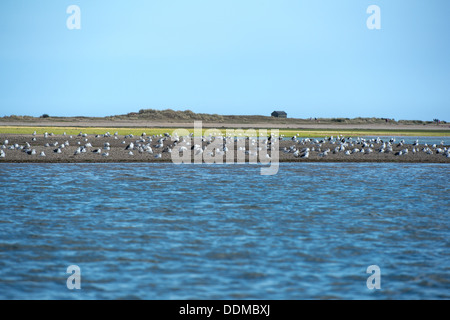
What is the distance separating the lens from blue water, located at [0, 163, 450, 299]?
31.8 feet

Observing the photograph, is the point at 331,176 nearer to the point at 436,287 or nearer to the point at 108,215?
the point at 108,215

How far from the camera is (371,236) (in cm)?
1365

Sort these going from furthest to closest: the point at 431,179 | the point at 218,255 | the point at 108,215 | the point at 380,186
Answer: the point at 431,179 < the point at 380,186 < the point at 108,215 < the point at 218,255

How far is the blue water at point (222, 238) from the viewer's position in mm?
9703

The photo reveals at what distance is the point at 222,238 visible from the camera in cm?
1321

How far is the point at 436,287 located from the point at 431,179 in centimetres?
1749

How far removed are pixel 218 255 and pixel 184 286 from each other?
6.89 feet

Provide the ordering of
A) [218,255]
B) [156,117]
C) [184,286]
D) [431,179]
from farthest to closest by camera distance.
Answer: [156,117] < [431,179] < [218,255] < [184,286]
